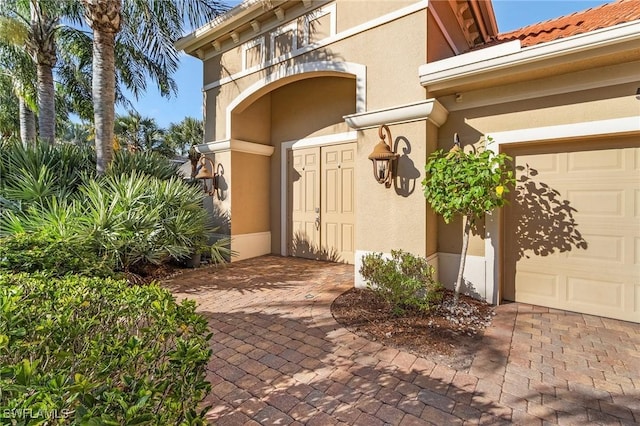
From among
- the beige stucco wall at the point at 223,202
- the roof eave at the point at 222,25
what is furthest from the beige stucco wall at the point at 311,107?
the roof eave at the point at 222,25

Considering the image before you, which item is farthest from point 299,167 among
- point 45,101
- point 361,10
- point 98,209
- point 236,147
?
point 45,101

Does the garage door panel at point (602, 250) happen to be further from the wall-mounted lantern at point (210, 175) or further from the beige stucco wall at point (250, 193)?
the wall-mounted lantern at point (210, 175)

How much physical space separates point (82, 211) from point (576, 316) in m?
8.84

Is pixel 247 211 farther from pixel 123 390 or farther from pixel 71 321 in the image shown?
pixel 123 390

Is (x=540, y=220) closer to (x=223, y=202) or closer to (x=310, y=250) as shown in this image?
(x=310, y=250)

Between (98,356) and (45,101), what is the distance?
12.7 m

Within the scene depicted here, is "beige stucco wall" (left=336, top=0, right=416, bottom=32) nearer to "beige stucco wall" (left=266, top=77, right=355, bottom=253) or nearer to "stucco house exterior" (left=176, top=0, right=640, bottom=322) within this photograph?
"stucco house exterior" (left=176, top=0, right=640, bottom=322)

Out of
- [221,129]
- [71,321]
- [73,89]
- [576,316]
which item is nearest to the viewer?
[71,321]

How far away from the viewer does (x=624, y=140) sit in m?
4.39

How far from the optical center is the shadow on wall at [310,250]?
316 inches

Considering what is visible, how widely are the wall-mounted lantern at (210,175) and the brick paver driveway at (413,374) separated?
4263 millimetres

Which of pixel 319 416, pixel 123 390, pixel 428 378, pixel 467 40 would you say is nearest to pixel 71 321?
pixel 123 390

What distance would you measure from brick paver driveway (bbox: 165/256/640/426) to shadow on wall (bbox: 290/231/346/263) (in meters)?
3.16

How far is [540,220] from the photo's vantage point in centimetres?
497
